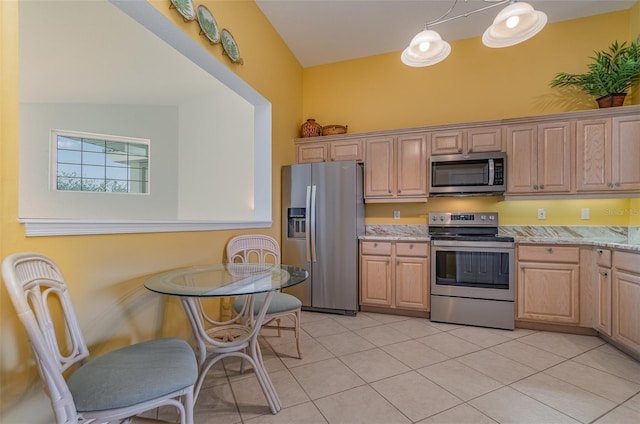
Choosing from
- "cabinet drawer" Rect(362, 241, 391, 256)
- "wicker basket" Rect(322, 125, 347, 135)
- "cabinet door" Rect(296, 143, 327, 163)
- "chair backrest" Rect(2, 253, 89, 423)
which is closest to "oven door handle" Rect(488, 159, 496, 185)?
"cabinet drawer" Rect(362, 241, 391, 256)

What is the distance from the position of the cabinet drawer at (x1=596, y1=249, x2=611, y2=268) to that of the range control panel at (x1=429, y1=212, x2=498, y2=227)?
89cm

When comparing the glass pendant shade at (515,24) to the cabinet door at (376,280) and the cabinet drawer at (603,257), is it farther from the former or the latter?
the cabinet door at (376,280)

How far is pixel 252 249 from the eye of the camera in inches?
104

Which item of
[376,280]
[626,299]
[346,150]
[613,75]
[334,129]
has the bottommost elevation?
[376,280]

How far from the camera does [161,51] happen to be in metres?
3.26

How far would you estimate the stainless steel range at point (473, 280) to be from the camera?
112 inches

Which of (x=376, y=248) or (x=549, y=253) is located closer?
(x=549, y=253)

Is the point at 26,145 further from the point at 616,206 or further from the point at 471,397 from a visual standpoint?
the point at 616,206

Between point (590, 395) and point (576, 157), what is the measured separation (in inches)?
85.0

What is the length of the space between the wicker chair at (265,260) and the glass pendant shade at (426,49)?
6.35ft

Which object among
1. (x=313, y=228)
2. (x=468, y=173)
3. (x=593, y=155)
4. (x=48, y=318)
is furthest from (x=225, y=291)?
(x=593, y=155)

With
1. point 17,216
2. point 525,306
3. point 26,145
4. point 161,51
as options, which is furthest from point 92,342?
point 26,145

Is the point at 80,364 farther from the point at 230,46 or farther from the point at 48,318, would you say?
the point at 230,46

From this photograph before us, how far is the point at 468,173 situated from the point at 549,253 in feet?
3.51
